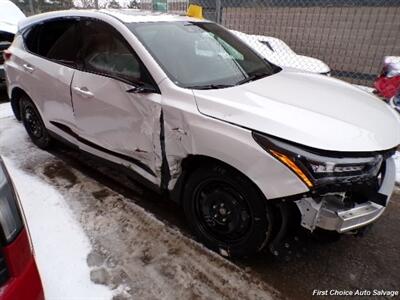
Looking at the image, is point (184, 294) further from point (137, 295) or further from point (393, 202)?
point (393, 202)

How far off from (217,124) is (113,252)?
49.1 inches

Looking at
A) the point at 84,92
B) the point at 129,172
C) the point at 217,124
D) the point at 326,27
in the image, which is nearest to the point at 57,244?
the point at 129,172

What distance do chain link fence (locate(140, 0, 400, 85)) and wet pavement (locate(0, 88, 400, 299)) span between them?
14.9ft

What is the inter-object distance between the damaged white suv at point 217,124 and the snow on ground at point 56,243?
60 centimetres

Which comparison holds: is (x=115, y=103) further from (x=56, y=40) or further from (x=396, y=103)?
(x=396, y=103)

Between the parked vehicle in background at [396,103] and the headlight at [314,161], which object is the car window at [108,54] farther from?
the parked vehicle in background at [396,103]

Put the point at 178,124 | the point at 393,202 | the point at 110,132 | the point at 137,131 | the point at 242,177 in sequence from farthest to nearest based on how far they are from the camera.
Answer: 1. the point at 393,202
2. the point at 110,132
3. the point at 137,131
4. the point at 178,124
5. the point at 242,177

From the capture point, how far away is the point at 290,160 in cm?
178

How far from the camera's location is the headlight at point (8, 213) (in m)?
1.25

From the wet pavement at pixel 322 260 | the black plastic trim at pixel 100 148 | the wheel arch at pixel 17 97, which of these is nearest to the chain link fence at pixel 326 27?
the wheel arch at pixel 17 97

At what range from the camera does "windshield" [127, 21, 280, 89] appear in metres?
2.41

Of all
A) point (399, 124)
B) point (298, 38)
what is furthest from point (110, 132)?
point (298, 38)

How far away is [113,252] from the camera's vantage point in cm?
235

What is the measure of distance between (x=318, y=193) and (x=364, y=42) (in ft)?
24.9
